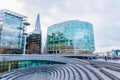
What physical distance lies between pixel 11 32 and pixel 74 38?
116 ft

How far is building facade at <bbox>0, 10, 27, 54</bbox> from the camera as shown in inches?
2301

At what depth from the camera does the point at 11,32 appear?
63.2 m

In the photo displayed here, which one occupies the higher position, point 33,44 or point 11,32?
point 11,32

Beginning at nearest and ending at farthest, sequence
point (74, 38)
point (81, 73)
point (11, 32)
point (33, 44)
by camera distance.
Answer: point (81, 73) < point (11, 32) < point (74, 38) < point (33, 44)

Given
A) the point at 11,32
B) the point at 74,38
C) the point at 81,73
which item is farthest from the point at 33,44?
the point at 81,73

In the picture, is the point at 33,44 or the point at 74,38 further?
the point at 33,44

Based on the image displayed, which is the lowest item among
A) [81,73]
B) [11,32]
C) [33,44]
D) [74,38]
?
[81,73]

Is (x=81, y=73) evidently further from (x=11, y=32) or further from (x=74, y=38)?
(x=74, y=38)

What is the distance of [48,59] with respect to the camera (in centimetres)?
4169

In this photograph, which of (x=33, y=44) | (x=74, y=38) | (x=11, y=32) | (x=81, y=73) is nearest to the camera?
(x=81, y=73)

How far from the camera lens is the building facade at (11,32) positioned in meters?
58.5

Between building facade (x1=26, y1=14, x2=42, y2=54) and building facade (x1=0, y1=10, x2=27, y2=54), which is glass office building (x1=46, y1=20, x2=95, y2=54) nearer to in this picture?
building facade (x1=0, y1=10, x2=27, y2=54)

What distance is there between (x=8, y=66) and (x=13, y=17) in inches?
1398

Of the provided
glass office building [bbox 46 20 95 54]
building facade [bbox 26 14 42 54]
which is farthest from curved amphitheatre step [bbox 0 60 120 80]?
building facade [bbox 26 14 42 54]
